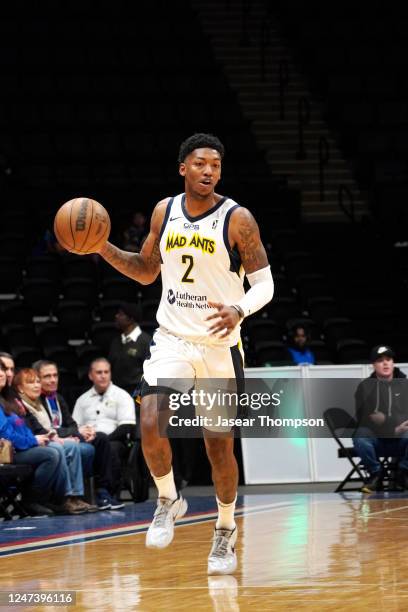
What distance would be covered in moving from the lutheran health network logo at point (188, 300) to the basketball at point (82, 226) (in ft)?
1.46

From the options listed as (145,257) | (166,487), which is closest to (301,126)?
(145,257)

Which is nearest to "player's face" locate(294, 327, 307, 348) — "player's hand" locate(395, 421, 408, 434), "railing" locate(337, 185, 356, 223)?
"player's hand" locate(395, 421, 408, 434)

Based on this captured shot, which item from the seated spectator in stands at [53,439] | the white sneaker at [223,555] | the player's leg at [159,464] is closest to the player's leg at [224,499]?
the white sneaker at [223,555]

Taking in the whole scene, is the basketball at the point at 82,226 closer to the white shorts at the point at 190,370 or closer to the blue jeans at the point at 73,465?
the white shorts at the point at 190,370

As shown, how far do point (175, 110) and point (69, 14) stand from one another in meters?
3.25

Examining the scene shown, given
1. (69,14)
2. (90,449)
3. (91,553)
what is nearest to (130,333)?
(90,449)

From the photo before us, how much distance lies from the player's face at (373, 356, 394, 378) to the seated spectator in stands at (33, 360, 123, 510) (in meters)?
2.79

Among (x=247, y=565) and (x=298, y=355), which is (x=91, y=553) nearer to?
(x=247, y=565)

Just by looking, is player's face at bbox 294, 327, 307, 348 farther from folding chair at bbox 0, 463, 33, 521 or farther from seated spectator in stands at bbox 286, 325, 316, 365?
folding chair at bbox 0, 463, 33, 521

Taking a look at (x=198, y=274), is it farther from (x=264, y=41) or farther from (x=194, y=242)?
(x=264, y=41)

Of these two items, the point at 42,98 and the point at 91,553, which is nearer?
the point at 91,553

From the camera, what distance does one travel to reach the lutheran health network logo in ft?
17.9

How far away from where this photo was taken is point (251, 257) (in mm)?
5500

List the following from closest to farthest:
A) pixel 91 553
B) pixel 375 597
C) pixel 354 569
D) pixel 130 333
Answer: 1. pixel 375 597
2. pixel 354 569
3. pixel 91 553
4. pixel 130 333
